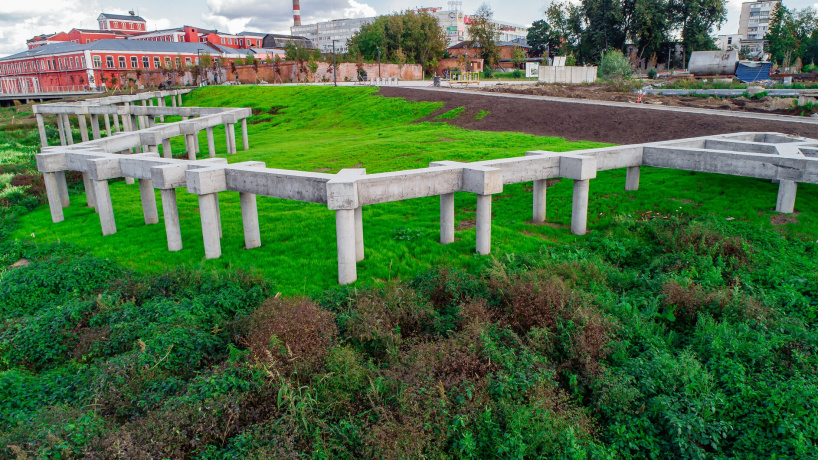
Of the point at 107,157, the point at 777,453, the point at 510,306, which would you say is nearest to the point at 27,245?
the point at 107,157

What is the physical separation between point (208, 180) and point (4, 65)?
100744 mm

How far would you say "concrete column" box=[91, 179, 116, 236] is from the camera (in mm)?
12516

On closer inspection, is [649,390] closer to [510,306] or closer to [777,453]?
[777,453]

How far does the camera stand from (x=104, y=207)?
12664mm

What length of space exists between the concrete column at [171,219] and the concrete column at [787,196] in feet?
39.8

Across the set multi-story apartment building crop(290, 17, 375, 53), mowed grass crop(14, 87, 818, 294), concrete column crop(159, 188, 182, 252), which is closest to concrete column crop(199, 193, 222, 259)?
mowed grass crop(14, 87, 818, 294)

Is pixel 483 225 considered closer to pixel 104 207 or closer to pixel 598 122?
pixel 104 207

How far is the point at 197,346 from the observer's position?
7.21m

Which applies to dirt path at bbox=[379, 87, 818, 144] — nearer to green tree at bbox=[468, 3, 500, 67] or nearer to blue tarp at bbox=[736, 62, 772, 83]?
blue tarp at bbox=[736, 62, 772, 83]

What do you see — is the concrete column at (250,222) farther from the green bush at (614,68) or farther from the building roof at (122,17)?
the building roof at (122,17)

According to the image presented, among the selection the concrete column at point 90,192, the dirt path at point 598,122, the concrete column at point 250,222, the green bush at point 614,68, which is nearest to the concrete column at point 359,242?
the concrete column at point 250,222

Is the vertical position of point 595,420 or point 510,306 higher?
point 510,306

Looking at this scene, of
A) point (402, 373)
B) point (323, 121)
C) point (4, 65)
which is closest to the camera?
point (402, 373)

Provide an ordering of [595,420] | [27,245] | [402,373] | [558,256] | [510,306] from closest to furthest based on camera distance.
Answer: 1. [595,420]
2. [402,373]
3. [510,306]
4. [558,256]
5. [27,245]
